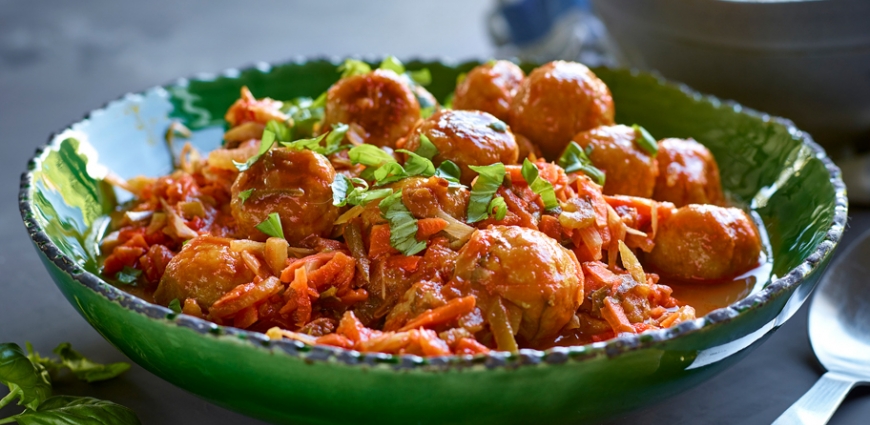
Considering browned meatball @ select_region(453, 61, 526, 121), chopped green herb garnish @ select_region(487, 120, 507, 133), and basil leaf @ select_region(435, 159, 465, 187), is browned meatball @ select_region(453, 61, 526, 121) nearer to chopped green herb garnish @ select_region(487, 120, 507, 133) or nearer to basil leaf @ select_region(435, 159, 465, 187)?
chopped green herb garnish @ select_region(487, 120, 507, 133)

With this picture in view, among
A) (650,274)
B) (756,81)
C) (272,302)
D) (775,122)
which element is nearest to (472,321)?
(272,302)

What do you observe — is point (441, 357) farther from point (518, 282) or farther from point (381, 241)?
point (381, 241)

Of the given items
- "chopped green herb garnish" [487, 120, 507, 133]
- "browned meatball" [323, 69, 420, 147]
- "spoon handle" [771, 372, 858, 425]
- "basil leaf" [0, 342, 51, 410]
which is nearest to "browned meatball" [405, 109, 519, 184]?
"chopped green herb garnish" [487, 120, 507, 133]

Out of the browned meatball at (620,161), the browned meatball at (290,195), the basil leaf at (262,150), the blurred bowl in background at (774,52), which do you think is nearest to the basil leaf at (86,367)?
the browned meatball at (290,195)

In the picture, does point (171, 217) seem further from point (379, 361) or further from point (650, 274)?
point (650, 274)

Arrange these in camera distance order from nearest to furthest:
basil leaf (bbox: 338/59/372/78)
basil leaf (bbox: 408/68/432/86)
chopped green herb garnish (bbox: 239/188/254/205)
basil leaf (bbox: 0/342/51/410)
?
basil leaf (bbox: 0/342/51/410) → chopped green herb garnish (bbox: 239/188/254/205) → basil leaf (bbox: 338/59/372/78) → basil leaf (bbox: 408/68/432/86)

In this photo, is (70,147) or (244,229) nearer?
(244,229)
